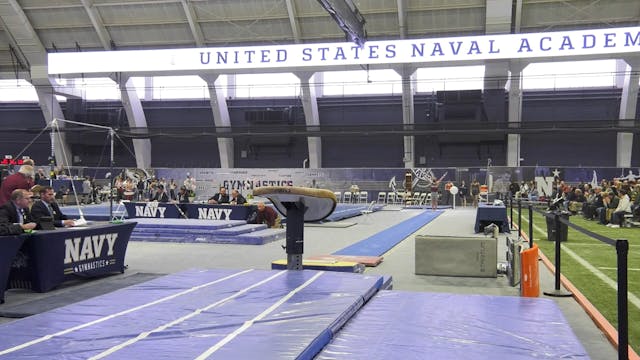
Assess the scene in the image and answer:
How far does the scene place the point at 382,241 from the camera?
11.4 meters

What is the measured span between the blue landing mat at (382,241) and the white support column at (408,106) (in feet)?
38.8

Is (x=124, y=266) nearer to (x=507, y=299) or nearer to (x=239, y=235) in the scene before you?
(x=239, y=235)

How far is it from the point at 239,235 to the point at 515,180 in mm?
17180

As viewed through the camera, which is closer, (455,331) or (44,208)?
(455,331)

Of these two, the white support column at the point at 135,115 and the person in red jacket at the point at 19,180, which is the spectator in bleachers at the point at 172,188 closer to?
the white support column at the point at 135,115

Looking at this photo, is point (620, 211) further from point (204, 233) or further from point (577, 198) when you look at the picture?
point (204, 233)

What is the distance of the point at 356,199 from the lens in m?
26.6

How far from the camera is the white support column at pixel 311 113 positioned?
89.4ft

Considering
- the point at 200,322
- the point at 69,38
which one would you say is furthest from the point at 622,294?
the point at 69,38

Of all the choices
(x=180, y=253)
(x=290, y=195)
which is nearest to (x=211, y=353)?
(x=290, y=195)

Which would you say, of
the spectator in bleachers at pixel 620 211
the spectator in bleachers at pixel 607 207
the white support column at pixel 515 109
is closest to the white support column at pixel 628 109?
the white support column at pixel 515 109

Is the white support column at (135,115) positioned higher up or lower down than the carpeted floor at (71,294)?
higher up

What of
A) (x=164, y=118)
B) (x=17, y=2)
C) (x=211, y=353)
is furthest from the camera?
(x=164, y=118)

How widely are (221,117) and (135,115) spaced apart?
5067 millimetres
